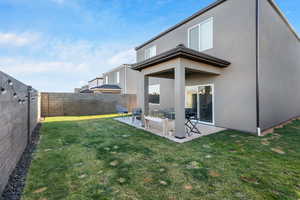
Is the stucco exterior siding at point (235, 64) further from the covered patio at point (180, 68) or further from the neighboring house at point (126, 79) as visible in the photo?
the neighboring house at point (126, 79)

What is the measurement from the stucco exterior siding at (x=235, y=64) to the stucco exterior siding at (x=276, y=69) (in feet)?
1.61

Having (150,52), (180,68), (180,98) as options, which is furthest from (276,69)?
(150,52)

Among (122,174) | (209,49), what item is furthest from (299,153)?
(209,49)

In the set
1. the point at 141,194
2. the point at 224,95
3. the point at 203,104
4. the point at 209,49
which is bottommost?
the point at 141,194

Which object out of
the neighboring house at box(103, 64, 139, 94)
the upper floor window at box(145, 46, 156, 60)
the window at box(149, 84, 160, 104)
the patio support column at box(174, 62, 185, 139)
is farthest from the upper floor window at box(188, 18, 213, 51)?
the neighboring house at box(103, 64, 139, 94)

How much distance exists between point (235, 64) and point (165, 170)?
5357mm

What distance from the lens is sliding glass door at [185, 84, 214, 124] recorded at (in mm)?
6727

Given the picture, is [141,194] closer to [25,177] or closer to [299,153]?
[25,177]

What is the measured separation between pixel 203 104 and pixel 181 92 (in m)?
2.93

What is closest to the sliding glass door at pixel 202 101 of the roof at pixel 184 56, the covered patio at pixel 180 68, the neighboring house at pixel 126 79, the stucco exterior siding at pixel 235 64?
the stucco exterior siding at pixel 235 64

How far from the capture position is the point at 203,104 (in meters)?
7.01

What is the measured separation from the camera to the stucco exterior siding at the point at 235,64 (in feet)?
17.5

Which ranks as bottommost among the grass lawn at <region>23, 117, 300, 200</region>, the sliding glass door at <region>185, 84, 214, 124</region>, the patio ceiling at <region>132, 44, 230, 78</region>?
the grass lawn at <region>23, 117, 300, 200</region>

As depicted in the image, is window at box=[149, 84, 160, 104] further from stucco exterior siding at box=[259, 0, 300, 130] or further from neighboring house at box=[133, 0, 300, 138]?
stucco exterior siding at box=[259, 0, 300, 130]
